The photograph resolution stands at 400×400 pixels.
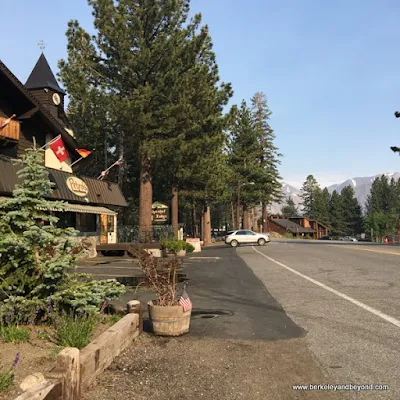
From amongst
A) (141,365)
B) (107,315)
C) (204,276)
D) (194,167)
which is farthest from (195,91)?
(141,365)

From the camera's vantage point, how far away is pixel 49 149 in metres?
21.7

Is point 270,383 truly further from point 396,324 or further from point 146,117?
point 146,117

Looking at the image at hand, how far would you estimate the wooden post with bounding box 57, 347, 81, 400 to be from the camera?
3.44 metres

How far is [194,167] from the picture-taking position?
31.5m

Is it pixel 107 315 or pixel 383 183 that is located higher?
pixel 383 183

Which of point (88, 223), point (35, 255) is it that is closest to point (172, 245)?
point (88, 223)

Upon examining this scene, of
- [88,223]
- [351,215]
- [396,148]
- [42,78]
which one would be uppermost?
[42,78]

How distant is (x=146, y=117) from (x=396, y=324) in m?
18.6

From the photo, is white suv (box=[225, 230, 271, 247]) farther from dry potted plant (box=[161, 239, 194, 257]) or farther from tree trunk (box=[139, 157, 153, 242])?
tree trunk (box=[139, 157, 153, 242])

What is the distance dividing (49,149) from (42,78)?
922 cm

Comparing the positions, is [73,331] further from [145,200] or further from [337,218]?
[337,218]

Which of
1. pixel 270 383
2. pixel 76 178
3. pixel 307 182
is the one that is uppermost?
pixel 307 182

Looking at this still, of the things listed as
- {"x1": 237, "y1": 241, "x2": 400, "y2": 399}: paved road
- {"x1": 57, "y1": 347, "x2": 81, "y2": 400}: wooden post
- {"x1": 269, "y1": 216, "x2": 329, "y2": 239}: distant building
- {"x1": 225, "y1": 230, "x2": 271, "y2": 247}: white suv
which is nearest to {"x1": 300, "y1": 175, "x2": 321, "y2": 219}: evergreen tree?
{"x1": 269, "y1": 216, "x2": 329, "y2": 239}: distant building

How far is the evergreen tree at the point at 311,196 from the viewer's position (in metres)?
134
